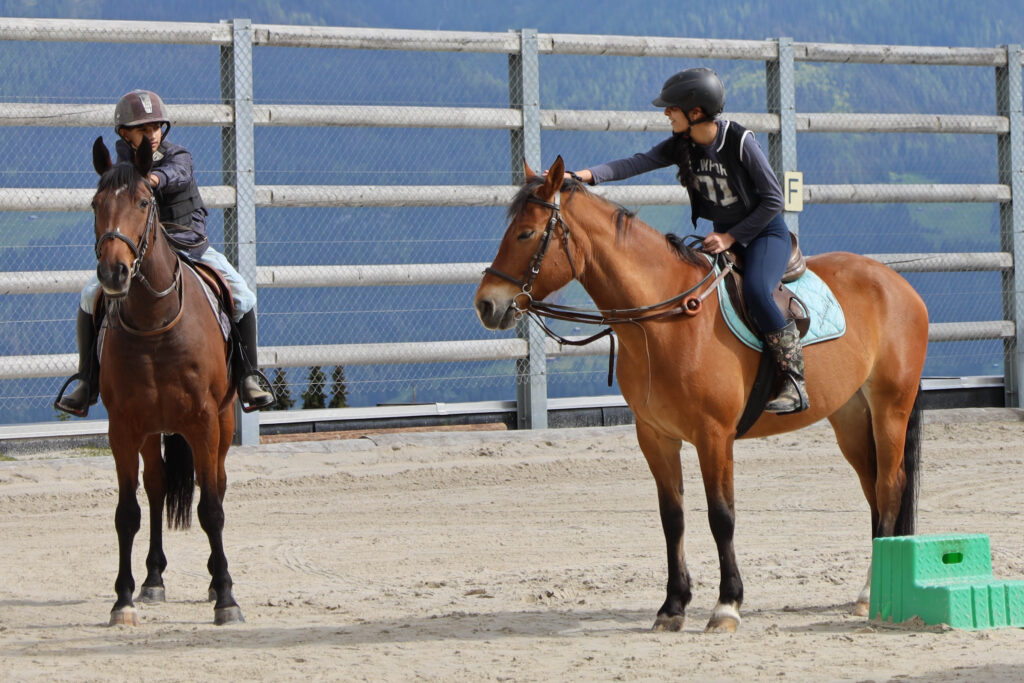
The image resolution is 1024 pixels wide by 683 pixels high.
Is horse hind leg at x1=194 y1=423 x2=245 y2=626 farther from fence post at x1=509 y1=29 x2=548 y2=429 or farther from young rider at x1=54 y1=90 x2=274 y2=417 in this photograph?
fence post at x1=509 y1=29 x2=548 y2=429

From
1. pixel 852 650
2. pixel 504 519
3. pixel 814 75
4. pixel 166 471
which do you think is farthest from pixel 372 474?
pixel 814 75

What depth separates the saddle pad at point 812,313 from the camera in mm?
5801

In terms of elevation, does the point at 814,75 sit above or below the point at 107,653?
above

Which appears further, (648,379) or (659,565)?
(659,565)

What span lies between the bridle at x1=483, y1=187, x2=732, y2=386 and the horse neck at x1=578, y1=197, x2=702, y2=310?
2.0 inches

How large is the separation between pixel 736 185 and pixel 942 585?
192cm

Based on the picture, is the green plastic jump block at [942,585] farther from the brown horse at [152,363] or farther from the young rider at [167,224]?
the young rider at [167,224]

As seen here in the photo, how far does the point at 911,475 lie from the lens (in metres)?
6.48

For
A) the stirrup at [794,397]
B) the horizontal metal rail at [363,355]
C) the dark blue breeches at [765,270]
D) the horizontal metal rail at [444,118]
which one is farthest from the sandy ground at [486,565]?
the horizontal metal rail at [444,118]

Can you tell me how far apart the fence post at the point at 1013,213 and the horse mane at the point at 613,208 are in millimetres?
9031

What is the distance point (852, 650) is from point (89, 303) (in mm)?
4044

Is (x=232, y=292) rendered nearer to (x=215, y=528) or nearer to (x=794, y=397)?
(x=215, y=528)

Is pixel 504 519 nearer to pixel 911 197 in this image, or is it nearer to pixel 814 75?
pixel 911 197

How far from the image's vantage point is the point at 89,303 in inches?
263
